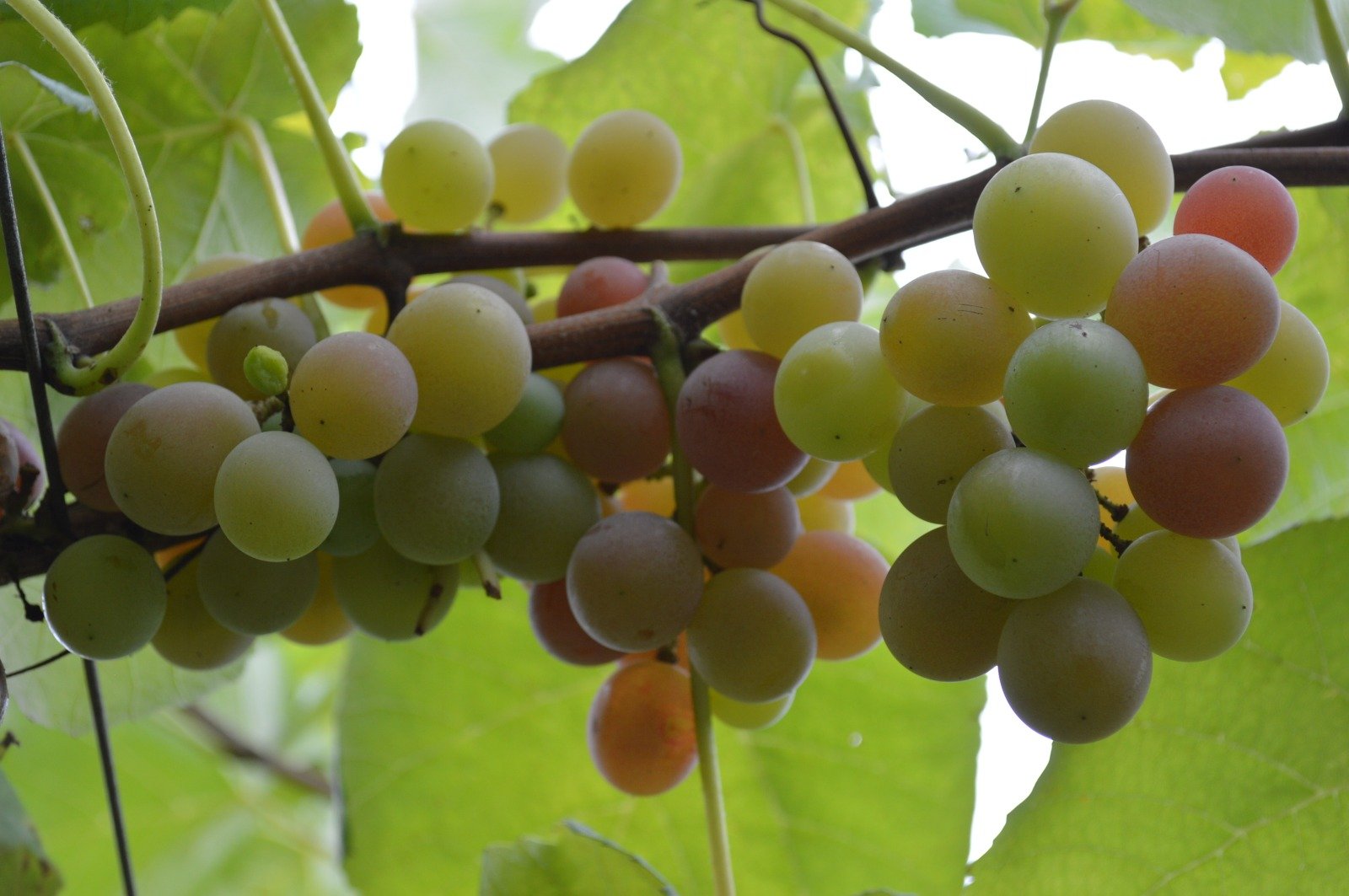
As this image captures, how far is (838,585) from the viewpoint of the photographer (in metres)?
0.67

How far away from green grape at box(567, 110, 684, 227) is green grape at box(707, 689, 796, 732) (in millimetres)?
340

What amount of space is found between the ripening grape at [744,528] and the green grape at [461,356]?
0.47ft

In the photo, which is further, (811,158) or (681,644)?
(811,158)

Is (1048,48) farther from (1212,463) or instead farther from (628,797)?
(628,797)

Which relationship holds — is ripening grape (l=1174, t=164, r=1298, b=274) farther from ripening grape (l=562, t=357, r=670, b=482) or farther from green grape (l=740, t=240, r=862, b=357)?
ripening grape (l=562, t=357, r=670, b=482)

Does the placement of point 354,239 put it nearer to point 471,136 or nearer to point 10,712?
point 471,136

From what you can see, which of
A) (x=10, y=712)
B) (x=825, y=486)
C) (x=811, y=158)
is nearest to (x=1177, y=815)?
(x=825, y=486)

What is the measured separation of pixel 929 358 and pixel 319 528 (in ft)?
0.92

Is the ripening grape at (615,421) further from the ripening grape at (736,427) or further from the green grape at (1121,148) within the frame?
the green grape at (1121,148)

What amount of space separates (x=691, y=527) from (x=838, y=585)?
0.34ft

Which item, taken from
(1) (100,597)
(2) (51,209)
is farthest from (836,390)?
(2) (51,209)

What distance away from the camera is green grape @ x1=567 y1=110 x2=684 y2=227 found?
2.54ft

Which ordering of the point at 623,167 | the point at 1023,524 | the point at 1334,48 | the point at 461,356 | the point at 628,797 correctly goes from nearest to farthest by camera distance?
1. the point at 1023,524
2. the point at 461,356
3. the point at 1334,48
4. the point at 623,167
5. the point at 628,797

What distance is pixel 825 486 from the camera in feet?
2.49
